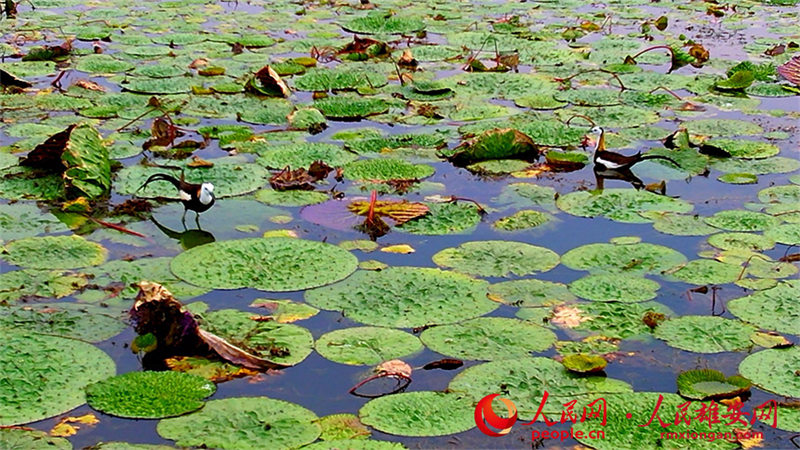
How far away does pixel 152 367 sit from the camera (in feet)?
11.1

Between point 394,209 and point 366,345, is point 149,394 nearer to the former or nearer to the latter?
point 366,345

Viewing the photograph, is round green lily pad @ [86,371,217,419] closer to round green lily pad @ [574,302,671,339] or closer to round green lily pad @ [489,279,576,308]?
round green lily pad @ [489,279,576,308]

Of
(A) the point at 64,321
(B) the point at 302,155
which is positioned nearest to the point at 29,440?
(A) the point at 64,321

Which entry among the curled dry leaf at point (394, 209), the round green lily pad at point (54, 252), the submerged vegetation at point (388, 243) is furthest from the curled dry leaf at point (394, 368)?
the round green lily pad at point (54, 252)

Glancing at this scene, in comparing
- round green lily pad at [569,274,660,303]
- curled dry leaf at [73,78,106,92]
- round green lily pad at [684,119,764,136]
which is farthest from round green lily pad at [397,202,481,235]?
curled dry leaf at [73,78,106,92]

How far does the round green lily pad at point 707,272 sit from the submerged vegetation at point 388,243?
1cm

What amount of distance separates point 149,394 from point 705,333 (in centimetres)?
193

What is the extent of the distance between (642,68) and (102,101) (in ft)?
13.1

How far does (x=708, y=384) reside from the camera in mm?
3270

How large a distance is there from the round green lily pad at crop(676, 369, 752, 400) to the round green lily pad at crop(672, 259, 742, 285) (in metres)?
0.77

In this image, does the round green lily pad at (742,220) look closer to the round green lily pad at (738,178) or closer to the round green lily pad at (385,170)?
the round green lily pad at (738,178)

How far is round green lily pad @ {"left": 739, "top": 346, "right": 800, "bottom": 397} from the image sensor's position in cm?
326

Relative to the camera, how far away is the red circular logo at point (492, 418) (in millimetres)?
3014

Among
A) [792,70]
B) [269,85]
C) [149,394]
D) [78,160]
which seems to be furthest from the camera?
[792,70]
